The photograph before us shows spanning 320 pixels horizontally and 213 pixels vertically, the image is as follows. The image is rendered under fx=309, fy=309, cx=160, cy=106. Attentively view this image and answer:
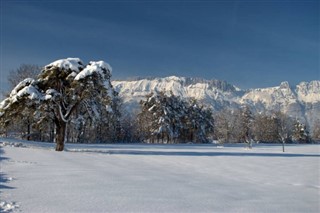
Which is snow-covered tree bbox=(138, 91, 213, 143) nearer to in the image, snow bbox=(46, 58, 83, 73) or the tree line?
the tree line

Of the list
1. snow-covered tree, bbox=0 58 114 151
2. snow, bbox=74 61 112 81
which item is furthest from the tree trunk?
snow, bbox=74 61 112 81

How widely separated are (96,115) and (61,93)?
3.27m

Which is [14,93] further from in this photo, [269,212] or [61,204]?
[269,212]

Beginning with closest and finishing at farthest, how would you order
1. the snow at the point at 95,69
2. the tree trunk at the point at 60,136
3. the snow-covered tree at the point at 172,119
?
the snow at the point at 95,69 < the tree trunk at the point at 60,136 < the snow-covered tree at the point at 172,119

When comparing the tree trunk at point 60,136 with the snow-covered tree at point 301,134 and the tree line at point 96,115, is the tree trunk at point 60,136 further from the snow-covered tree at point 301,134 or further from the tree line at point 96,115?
the snow-covered tree at point 301,134

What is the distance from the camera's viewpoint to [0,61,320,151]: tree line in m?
22.9

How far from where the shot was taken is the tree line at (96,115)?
2289cm

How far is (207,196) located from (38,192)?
3889 millimetres

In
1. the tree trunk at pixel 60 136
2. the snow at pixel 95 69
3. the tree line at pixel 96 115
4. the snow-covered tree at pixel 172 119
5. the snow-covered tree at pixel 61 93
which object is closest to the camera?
the snow at pixel 95 69

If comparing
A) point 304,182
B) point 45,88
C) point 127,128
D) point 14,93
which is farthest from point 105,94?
point 127,128

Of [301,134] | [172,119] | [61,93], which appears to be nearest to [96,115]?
[61,93]

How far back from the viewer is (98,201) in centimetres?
621

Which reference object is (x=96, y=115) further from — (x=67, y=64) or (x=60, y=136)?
(x=67, y=64)

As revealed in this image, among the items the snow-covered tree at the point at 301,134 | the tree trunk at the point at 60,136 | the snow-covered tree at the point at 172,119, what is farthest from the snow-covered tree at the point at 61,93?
the snow-covered tree at the point at 301,134
